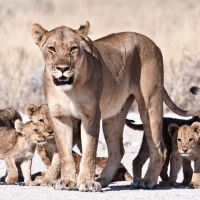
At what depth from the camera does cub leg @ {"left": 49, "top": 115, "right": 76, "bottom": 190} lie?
1043 cm

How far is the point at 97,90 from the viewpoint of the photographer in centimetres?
1055

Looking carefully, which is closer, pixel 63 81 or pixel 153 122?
pixel 63 81

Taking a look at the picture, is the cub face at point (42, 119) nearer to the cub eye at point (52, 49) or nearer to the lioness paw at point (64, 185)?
the lioness paw at point (64, 185)

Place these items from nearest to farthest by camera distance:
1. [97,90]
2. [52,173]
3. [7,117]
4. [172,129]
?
1. [97,90]
2. [52,173]
3. [172,129]
4. [7,117]

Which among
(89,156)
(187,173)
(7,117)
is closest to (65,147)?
(89,156)

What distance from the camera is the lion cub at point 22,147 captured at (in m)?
11.6

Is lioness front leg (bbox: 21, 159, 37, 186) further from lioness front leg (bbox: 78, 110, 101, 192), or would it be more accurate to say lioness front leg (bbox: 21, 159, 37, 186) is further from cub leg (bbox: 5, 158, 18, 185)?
lioness front leg (bbox: 78, 110, 101, 192)

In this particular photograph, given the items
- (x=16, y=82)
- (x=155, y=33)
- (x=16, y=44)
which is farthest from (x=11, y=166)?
(x=155, y=33)

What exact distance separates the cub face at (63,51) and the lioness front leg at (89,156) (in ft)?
1.86

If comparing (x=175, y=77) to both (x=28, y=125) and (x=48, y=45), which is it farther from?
(x=48, y=45)

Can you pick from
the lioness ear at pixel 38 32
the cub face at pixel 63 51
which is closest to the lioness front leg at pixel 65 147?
the cub face at pixel 63 51

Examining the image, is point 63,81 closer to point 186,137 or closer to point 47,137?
point 47,137

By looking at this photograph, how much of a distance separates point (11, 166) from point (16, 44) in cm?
1230

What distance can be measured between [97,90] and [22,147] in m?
1.66
